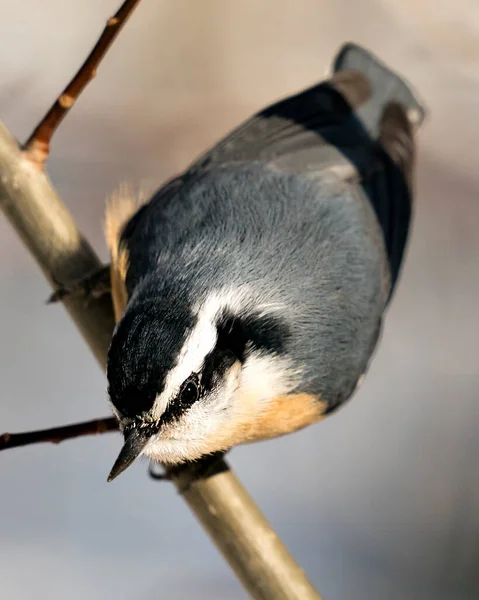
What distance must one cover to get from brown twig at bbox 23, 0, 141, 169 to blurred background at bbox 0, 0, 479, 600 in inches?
43.9

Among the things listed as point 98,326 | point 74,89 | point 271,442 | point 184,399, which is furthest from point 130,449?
point 271,442

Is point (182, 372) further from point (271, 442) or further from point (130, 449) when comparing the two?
point (271, 442)

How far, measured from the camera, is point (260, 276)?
62.6 inches

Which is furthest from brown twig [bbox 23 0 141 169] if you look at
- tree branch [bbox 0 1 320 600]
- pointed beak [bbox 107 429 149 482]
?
pointed beak [bbox 107 429 149 482]

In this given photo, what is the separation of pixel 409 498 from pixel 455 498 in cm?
14

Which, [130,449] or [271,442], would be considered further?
[271,442]

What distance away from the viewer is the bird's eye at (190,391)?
1402mm

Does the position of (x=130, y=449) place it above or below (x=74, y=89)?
below

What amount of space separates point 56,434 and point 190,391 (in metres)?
0.22

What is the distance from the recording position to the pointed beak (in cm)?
136

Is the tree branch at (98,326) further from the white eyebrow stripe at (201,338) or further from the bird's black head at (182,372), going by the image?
the white eyebrow stripe at (201,338)

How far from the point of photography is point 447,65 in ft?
11.2

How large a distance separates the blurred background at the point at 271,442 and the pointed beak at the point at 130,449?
1096 millimetres

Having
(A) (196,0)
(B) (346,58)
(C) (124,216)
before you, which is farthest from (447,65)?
(C) (124,216)
